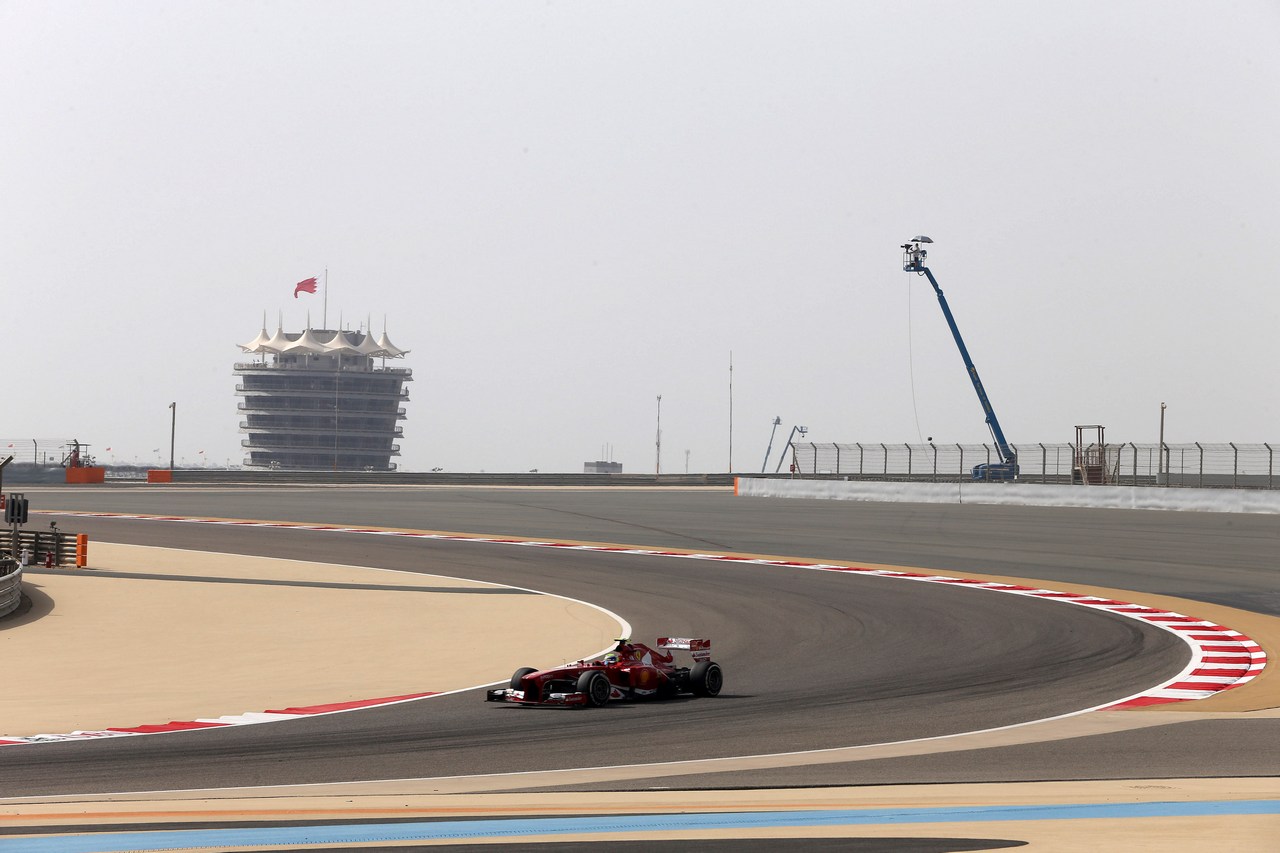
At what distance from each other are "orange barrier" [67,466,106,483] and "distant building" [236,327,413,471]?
77312 mm

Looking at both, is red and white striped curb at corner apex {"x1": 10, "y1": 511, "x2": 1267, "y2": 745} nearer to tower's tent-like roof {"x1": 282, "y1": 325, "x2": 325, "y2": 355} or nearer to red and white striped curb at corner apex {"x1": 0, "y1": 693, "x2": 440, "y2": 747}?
red and white striped curb at corner apex {"x1": 0, "y1": 693, "x2": 440, "y2": 747}

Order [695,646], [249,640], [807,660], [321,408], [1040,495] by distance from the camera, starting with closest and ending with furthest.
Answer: [695,646] → [807,660] → [249,640] → [1040,495] → [321,408]

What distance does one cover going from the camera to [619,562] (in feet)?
95.3

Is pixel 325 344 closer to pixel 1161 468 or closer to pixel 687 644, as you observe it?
pixel 1161 468

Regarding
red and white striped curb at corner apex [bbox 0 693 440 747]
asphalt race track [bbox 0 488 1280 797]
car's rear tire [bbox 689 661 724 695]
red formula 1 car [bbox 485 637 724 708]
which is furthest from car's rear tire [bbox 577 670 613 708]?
red and white striped curb at corner apex [bbox 0 693 440 747]

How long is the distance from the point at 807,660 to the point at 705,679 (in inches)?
109

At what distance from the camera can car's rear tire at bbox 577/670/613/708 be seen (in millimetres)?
12711

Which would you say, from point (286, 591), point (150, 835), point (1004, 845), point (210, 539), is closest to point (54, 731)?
point (150, 835)

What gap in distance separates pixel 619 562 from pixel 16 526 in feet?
42.2

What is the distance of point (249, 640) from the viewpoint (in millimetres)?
Result: 18406

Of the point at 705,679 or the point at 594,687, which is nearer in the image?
the point at 594,687

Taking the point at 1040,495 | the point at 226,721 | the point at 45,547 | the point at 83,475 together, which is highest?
the point at 1040,495

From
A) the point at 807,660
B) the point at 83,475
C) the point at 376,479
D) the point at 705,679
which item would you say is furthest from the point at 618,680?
the point at 376,479

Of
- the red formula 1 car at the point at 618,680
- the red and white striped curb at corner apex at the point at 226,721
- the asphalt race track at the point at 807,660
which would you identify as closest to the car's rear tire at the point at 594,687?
the red formula 1 car at the point at 618,680
